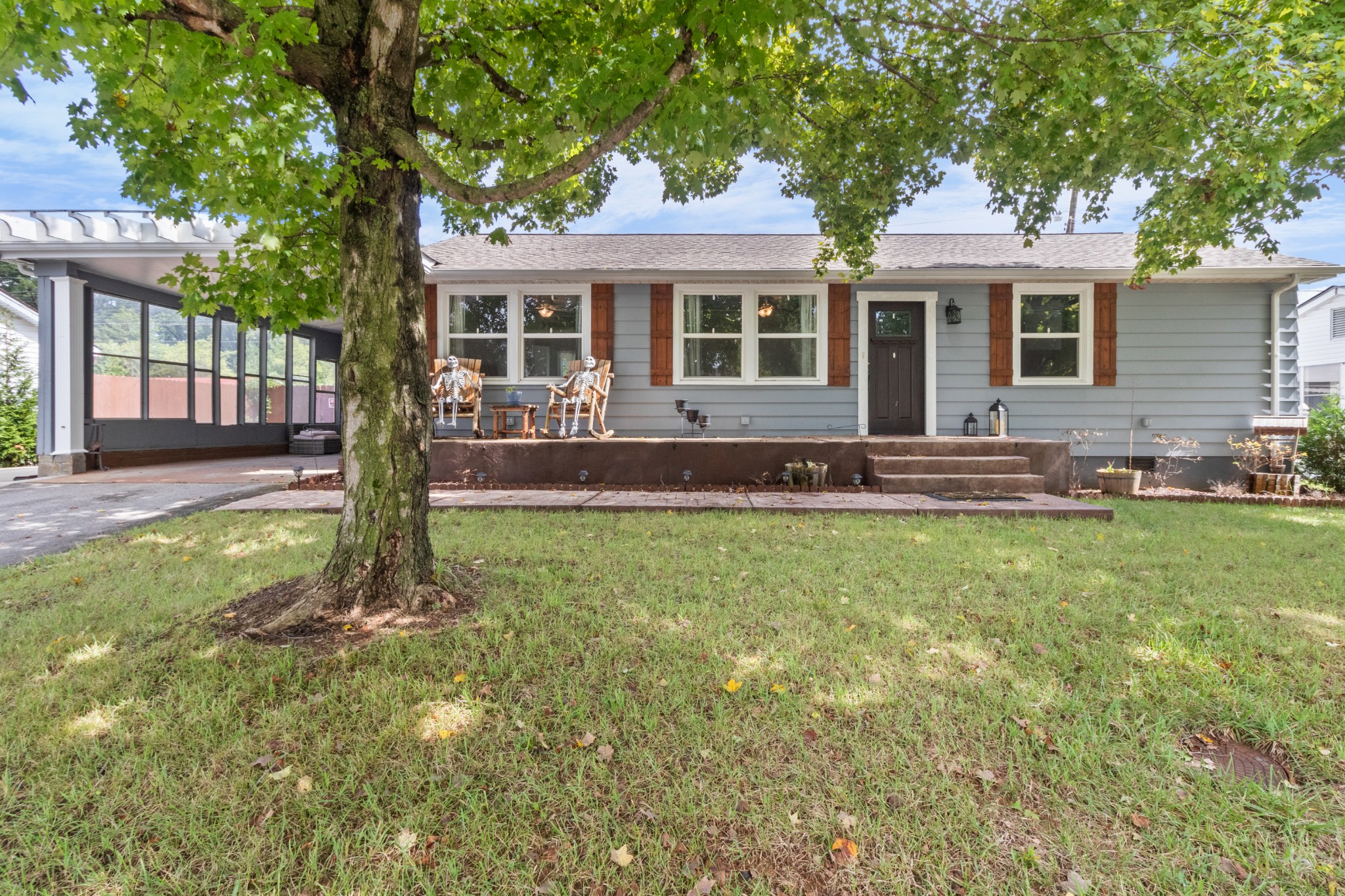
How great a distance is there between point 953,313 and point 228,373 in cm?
1293

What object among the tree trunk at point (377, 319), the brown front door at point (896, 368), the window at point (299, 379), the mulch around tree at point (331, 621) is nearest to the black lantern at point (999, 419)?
the brown front door at point (896, 368)

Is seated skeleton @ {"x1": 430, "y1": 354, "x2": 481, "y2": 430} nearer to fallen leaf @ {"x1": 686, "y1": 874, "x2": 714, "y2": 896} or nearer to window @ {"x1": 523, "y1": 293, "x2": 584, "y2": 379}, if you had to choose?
window @ {"x1": 523, "y1": 293, "x2": 584, "y2": 379}

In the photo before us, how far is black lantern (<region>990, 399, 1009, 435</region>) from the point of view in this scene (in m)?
8.05

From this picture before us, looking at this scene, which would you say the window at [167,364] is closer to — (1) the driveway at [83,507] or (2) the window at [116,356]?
(2) the window at [116,356]

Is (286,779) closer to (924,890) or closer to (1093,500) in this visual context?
(924,890)

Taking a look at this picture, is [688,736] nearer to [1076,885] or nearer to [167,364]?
[1076,885]

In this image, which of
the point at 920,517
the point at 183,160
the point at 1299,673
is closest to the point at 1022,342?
the point at 920,517

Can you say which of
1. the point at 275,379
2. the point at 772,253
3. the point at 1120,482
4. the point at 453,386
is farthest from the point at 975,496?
the point at 275,379

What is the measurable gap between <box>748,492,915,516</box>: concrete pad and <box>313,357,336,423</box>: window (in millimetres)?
12541

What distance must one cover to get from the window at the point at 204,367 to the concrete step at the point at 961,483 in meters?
11.8

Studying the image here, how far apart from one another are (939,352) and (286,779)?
853cm

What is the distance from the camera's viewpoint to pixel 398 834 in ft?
4.96

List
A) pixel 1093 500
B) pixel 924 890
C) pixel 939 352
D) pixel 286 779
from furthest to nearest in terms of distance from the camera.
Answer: pixel 939 352 → pixel 1093 500 → pixel 286 779 → pixel 924 890

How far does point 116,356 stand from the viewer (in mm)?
9062
